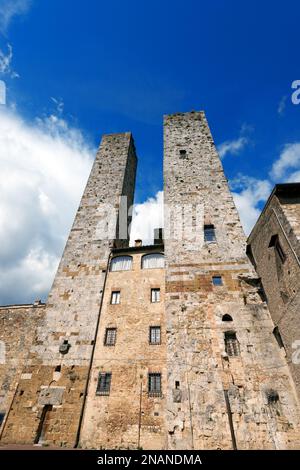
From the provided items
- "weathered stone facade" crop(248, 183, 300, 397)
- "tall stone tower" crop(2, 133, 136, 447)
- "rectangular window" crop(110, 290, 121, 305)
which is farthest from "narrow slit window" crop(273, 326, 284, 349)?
"tall stone tower" crop(2, 133, 136, 447)

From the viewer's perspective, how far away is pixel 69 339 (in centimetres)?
1184

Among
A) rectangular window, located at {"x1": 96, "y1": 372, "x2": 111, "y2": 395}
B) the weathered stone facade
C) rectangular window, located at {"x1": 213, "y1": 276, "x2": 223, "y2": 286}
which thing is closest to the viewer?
the weathered stone facade

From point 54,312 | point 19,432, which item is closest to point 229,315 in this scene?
point 54,312

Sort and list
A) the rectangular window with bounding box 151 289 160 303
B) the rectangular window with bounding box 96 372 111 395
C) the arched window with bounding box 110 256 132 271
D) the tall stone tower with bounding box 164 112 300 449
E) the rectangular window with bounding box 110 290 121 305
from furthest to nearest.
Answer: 1. the arched window with bounding box 110 256 132 271
2. the rectangular window with bounding box 110 290 121 305
3. the rectangular window with bounding box 151 289 160 303
4. the rectangular window with bounding box 96 372 111 395
5. the tall stone tower with bounding box 164 112 300 449

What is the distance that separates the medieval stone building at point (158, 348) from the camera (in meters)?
8.97

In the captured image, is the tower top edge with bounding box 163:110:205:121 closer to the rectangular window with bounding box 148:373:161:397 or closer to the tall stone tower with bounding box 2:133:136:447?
the tall stone tower with bounding box 2:133:136:447

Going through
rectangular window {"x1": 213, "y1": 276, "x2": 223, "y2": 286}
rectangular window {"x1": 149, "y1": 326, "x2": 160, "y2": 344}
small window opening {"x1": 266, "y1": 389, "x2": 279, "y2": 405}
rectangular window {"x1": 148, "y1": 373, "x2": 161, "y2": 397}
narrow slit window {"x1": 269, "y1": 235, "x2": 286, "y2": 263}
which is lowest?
small window opening {"x1": 266, "y1": 389, "x2": 279, "y2": 405}

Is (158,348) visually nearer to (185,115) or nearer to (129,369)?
(129,369)

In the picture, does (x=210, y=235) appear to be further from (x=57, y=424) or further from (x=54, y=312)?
(x=57, y=424)

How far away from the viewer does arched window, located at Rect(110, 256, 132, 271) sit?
14291 mm

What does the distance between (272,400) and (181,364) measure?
11.3 ft

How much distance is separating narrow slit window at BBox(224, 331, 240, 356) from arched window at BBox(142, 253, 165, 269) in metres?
4.98

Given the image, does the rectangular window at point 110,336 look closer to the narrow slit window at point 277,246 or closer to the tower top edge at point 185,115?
the narrow slit window at point 277,246

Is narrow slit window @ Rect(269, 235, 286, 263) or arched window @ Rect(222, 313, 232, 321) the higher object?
narrow slit window @ Rect(269, 235, 286, 263)
